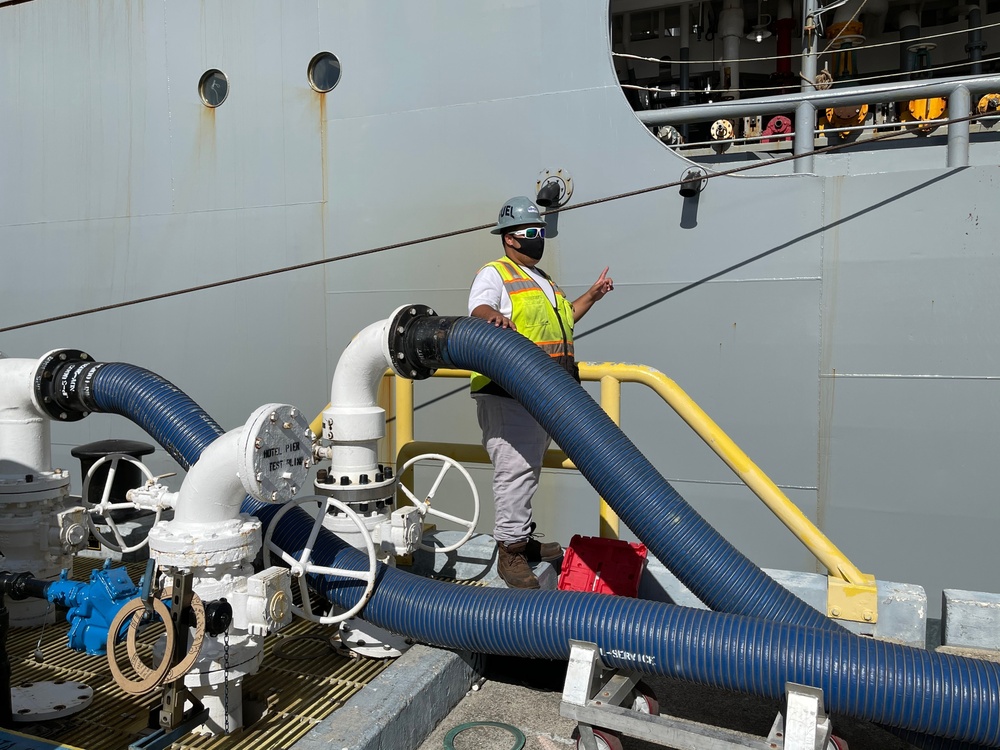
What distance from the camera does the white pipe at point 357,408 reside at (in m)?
2.92

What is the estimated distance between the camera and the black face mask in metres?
3.28

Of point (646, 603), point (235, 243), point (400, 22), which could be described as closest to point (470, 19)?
point (400, 22)

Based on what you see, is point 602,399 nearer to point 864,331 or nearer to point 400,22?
point 864,331

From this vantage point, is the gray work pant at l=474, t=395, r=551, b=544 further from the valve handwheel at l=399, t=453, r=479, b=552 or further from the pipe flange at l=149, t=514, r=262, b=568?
the pipe flange at l=149, t=514, r=262, b=568

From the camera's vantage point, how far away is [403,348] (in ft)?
9.52

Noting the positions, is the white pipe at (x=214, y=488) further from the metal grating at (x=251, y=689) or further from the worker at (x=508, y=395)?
the worker at (x=508, y=395)

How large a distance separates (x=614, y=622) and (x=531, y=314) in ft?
4.32

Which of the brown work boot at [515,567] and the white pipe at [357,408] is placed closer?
the white pipe at [357,408]

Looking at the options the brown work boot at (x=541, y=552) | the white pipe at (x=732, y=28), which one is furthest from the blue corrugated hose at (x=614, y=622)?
the white pipe at (x=732, y=28)

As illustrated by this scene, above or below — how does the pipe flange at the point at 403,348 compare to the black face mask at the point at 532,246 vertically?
below

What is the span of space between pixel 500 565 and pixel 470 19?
3.63 metres

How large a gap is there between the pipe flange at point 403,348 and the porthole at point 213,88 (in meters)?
3.78

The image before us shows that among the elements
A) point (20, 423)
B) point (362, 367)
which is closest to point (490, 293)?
point (362, 367)

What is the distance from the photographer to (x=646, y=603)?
238 cm
